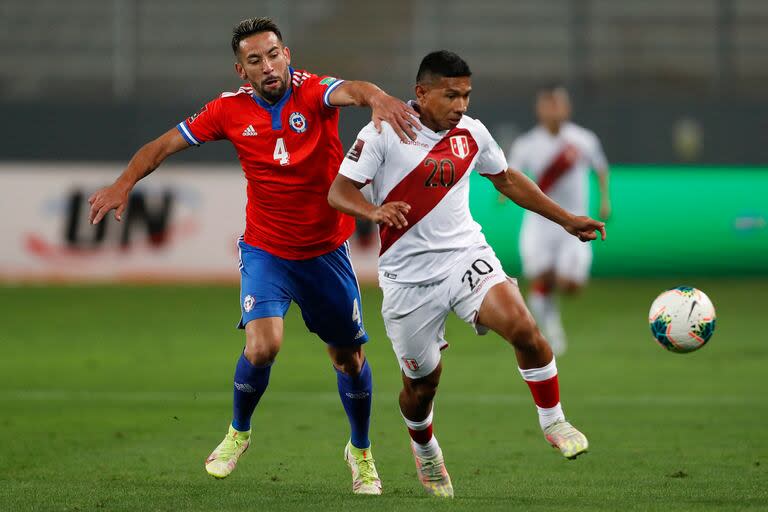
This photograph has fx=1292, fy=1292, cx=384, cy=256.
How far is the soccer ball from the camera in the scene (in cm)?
646

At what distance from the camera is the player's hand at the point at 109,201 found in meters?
6.22

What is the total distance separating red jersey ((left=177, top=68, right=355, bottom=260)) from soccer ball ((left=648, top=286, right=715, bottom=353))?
1.74m

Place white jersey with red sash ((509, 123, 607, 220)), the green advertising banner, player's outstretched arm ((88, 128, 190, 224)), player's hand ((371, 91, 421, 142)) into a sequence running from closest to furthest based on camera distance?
1. player's hand ((371, 91, 421, 142))
2. player's outstretched arm ((88, 128, 190, 224))
3. white jersey with red sash ((509, 123, 607, 220))
4. the green advertising banner

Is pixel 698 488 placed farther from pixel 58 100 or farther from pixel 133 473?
pixel 58 100

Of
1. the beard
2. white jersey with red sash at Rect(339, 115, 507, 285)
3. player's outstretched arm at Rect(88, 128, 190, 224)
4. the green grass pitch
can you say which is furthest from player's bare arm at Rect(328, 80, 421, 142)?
the green grass pitch

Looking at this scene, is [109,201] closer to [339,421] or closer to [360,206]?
[360,206]

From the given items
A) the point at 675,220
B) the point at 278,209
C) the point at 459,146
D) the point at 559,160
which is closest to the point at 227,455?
the point at 278,209

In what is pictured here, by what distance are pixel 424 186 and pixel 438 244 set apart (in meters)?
0.29

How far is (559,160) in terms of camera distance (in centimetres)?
1362

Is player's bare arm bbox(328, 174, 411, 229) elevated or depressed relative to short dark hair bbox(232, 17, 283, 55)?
depressed

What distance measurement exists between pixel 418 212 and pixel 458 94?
599mm

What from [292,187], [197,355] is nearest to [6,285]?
[197,355]

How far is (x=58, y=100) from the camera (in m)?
22.4

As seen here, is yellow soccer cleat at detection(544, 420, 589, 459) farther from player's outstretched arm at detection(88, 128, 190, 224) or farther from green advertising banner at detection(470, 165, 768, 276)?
green advertising banner at detection(470, 165, 768, 276)
